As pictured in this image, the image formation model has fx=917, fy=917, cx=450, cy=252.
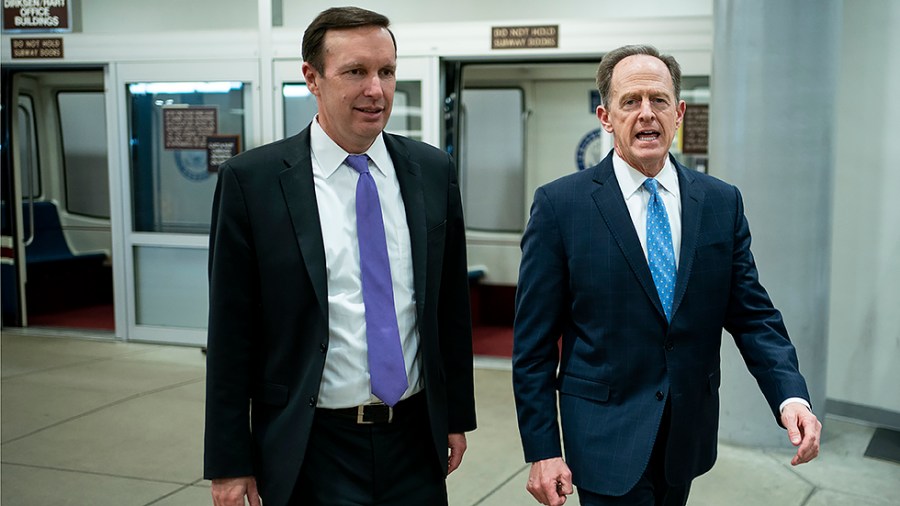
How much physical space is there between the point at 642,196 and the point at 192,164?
6377mm

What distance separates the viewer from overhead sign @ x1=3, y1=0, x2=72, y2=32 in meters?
7.75

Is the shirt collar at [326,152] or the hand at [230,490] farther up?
the shirt collar at [326,152]

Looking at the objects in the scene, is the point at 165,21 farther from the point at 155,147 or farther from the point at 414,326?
the point at 414,326

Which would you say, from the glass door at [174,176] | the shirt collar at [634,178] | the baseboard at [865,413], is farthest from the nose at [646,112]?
the glass door at [174,176]

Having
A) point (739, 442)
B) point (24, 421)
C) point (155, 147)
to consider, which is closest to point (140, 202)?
point (155, 147)

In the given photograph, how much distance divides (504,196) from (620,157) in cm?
736

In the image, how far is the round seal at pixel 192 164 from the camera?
26.0 ft

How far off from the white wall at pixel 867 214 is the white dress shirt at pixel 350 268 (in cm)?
434

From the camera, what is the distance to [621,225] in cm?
221

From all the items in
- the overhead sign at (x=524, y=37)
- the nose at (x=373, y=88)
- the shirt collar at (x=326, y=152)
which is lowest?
the shirt collar at (x=326, y=152)

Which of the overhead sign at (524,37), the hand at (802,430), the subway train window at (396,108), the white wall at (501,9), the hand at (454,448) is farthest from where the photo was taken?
the white wall at (501,9)

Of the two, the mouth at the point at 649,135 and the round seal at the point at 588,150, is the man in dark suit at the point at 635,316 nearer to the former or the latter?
the mouth at the point at 649,135

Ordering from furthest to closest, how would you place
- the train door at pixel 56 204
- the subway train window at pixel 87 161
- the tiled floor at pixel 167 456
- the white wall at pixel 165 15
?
the subway train window at pixel 87 161, the train door at pixel 56 204, the white wall at pixel 165 15, the tiled floor at pixel 167 456

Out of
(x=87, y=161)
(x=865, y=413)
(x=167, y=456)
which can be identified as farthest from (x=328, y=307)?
(x=87, y=161)
